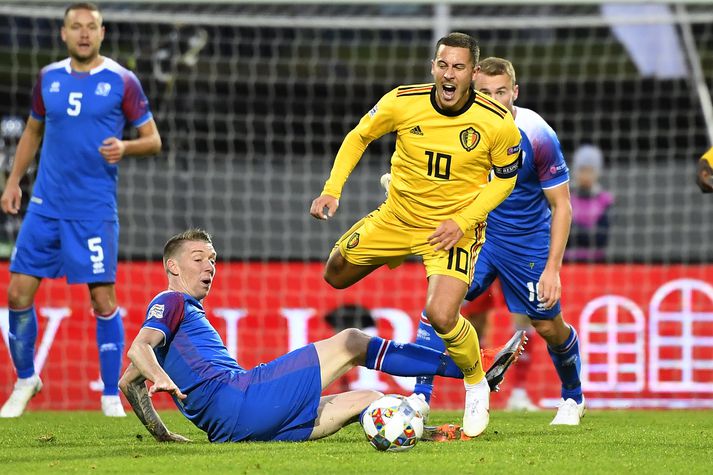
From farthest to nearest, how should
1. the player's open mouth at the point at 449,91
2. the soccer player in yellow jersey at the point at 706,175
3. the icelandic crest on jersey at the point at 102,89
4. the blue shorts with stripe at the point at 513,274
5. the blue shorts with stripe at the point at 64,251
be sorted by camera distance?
the icelandic crest on jersey at the point at 102,89, the blue shorts with stripe at the point at 64,251, the blue shorts with stripe at the point at 513,274, the player's open mouth at the point at 449,91, the soccer player in yellow jersey at the point at 706,175

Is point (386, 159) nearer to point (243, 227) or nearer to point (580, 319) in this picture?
point (243, 227)

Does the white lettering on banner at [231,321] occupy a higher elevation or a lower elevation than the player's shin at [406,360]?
lower

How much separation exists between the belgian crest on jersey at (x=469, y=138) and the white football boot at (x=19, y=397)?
3.24 meters

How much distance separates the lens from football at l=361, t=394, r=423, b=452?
17.4ft

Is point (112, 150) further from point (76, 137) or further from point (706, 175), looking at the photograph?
point (706, 175)

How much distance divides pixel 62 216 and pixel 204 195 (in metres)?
3.77

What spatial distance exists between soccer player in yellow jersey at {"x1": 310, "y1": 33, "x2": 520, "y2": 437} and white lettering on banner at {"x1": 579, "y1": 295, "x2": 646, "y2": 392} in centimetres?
359

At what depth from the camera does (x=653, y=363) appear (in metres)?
9.58

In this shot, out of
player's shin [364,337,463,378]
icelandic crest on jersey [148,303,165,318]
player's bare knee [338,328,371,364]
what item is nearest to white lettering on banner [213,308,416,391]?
player's shin [364,337,463,378]

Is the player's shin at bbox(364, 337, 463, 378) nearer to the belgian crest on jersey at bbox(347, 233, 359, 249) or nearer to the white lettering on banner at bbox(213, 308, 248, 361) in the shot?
the belgian crest on jersey at bbox(347, 233, 359, 249)

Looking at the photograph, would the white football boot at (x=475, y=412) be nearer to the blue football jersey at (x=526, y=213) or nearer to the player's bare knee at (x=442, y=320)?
the player's bare knee at (x=442, y=320)

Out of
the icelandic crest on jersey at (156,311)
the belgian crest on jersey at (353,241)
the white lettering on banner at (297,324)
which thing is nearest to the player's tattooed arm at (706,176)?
the belgian crest on jersey at (353,241)

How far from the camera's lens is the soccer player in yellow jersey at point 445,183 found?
5965mm

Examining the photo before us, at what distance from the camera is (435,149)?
20.3ft
